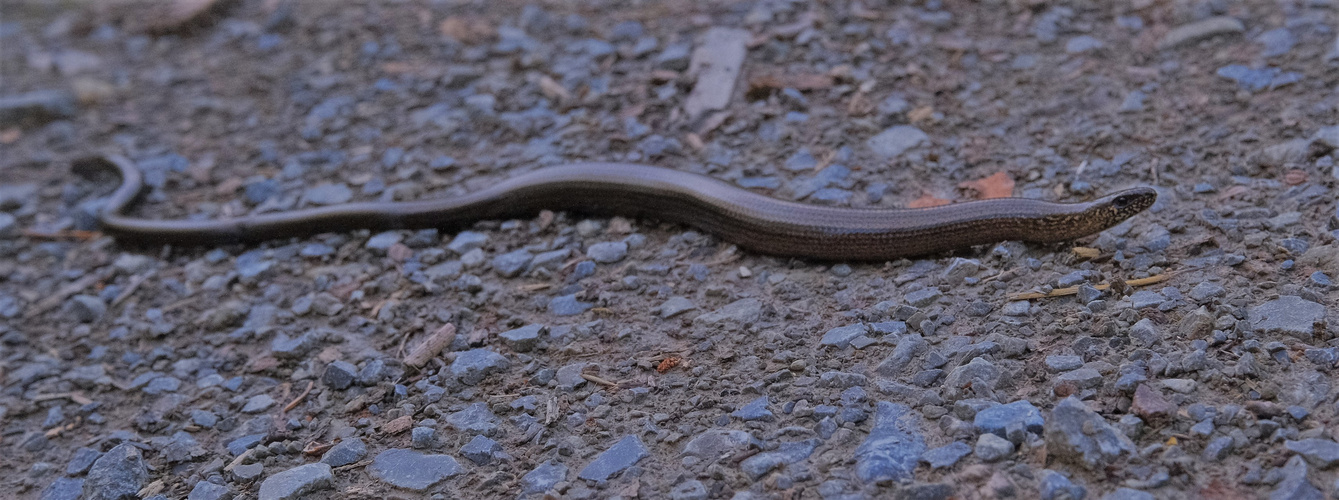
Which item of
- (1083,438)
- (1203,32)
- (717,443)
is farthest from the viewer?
(1203,32)

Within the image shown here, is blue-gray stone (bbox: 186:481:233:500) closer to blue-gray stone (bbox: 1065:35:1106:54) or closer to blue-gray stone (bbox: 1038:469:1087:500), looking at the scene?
blue-gray stone (bbox: 1038:469:1087:500)

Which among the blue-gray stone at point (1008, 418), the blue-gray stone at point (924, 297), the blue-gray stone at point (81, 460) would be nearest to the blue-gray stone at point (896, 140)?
the blue-gray stone at point (924, 297)

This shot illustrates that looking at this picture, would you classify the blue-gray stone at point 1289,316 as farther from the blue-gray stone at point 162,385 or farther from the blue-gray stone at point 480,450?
the blue-gray stone at point 162,385

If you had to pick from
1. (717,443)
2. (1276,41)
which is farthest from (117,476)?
(1276,41)

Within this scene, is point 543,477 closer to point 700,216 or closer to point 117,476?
point 117,476

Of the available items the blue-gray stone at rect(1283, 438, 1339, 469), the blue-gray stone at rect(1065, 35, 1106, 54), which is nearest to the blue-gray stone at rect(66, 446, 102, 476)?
the blue-gray stone at rect(1283, 438, 1339, 469)

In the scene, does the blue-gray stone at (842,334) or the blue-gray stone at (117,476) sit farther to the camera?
the blue-gray stone at (842,334)

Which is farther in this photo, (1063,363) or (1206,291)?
(1206,291)
